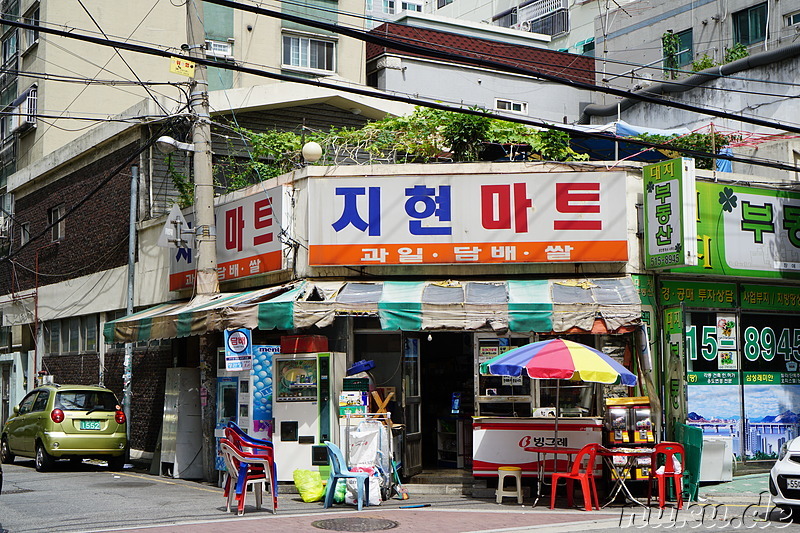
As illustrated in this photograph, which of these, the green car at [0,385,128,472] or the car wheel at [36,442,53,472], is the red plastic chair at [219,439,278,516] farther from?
the car wheel at [36,442,53,472]

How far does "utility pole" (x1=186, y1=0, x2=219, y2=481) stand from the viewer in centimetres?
1616

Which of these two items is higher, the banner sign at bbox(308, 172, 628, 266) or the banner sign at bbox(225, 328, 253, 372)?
the banner sign at bbox(308, 172, 628, 266)

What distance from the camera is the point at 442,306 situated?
13805 millimetres

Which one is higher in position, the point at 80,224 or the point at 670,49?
the point at 670,49

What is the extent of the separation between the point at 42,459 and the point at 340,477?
27.1ft

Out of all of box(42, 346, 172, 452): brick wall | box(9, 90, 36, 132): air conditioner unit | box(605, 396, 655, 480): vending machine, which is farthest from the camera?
box(9, 90, 36, 132): air conditioner unit

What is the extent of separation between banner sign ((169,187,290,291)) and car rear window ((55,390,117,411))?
2.76 metres

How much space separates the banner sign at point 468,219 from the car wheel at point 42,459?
281 inches

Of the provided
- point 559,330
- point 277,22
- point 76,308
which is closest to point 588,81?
point 277,22

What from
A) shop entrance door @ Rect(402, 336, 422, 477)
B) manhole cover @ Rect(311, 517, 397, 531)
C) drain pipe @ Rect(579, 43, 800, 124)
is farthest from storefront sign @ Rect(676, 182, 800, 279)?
manhole cover @ Rect(311, 517, 397, 531)

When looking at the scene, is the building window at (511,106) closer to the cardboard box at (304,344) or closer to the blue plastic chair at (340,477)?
the cardboard box at (304,344)

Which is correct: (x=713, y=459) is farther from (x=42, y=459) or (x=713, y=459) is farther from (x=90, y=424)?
(x=42, y=459)

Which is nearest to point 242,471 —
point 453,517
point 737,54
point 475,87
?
point 453,517

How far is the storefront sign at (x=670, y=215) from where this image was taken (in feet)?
45.9
